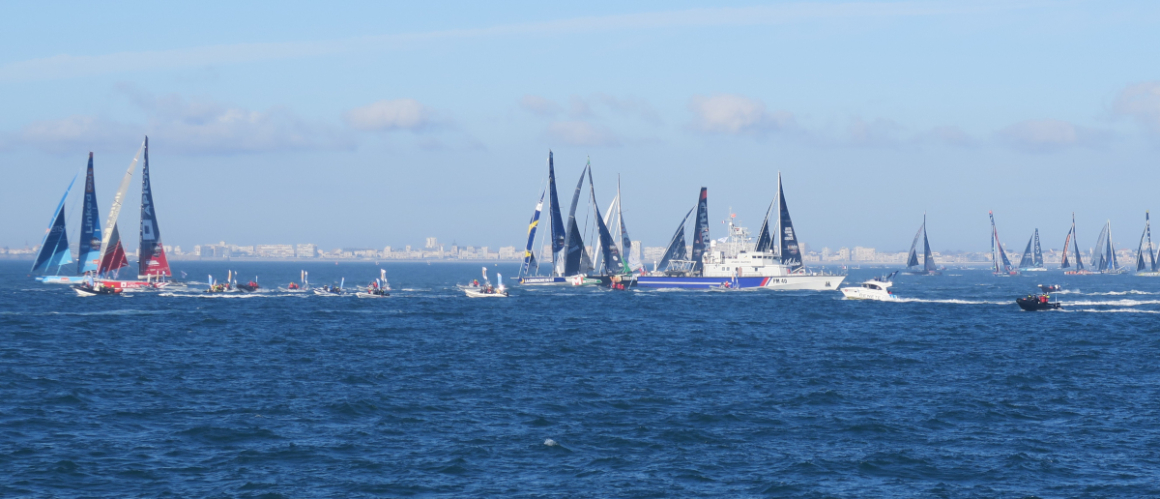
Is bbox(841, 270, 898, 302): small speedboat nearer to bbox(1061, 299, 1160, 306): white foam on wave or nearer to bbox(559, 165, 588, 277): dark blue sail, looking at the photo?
bbox(1061, 299, 1160, 306): white foam on wave

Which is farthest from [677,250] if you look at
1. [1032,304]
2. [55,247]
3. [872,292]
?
[55,247]

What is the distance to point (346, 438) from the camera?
3809 cm

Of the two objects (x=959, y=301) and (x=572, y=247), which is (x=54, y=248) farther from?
(x=959, y=301)

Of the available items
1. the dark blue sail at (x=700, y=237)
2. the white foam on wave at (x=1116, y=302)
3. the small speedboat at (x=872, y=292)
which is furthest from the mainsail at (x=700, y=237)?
the white foam on wave at (x=1116, y=302)

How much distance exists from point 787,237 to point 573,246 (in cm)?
3591

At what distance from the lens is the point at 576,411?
144 ft

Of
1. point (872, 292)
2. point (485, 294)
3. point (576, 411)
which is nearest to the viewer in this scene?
point (576, 411)

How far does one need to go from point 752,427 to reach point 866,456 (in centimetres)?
602

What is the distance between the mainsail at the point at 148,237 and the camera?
143 m

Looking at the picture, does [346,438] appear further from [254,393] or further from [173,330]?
[173,330]

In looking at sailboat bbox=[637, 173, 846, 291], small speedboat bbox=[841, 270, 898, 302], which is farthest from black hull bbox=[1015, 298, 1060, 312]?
sailboat bbox=[637, 173, 846, 291]

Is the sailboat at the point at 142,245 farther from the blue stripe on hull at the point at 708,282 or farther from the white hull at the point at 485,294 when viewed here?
the blue stripe on hull at the point at 708,282

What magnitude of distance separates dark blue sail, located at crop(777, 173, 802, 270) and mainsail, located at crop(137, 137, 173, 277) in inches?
3705

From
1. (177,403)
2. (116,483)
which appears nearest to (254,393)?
(177,403)
